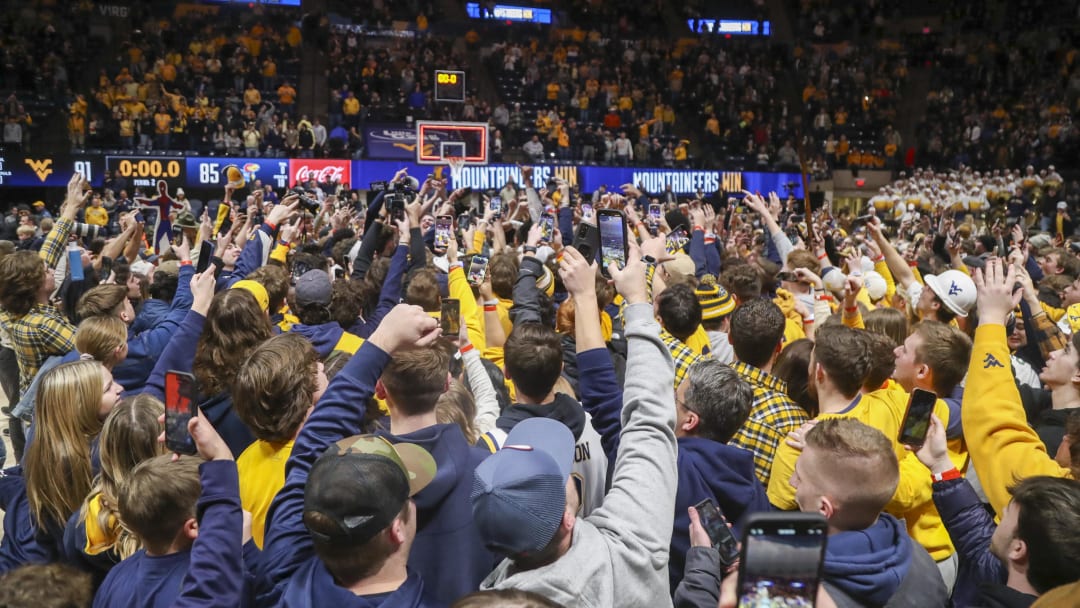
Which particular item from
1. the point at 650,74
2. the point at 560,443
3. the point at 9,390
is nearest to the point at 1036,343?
the point at 560,443

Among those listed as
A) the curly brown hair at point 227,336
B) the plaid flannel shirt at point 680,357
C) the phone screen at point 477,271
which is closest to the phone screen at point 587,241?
the plaid flannel shirt at point 680,357

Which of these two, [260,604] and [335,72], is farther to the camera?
[335,72]

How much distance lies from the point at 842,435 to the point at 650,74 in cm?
2684

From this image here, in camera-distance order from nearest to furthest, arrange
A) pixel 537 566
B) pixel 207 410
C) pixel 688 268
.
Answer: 1. pixel 537 566
2. pixel 207 410
3. pixel 688 268

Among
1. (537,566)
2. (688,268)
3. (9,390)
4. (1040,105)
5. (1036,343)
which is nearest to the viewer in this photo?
(537,566)

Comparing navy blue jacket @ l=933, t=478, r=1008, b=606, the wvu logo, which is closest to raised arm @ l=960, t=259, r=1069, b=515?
navy blue jacket @ l=933, t=478, r=1008, b=606

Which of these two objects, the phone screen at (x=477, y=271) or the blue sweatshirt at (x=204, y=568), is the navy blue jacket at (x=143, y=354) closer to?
the phone screen at (x=477, y=271)

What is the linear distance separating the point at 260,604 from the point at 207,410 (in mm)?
1320

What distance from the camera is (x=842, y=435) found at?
7.98ft

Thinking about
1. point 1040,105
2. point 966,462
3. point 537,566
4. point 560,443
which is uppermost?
point 1040,105

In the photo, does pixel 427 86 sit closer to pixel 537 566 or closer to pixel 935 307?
pixel 935 307

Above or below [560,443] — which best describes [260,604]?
below

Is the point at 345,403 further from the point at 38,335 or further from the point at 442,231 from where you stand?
the point at 442,231

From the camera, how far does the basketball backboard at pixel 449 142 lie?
63.8ft
